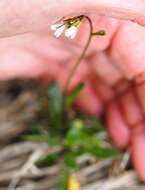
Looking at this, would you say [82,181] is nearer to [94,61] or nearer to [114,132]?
[114,132]

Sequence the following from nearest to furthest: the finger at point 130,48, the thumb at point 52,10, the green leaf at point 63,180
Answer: the thumb at point 52,10 < the finger at point 130,48 < the green leaf at point 63,180

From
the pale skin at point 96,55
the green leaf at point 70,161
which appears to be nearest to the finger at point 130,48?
the pale skin at point 96,55

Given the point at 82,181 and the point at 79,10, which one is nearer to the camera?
the point at 79,10

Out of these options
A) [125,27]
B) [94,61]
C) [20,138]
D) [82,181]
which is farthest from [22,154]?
[125,27]

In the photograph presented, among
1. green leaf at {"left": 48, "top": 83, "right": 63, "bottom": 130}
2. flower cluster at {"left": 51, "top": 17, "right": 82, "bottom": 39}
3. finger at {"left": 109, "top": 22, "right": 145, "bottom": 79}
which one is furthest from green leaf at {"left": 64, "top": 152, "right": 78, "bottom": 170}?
flower cluster at {"left": 51, "top": 17, "right": 82, "bottom": 39}

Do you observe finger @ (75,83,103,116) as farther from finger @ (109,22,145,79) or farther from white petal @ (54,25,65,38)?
white petal @ (54,25,65,38)

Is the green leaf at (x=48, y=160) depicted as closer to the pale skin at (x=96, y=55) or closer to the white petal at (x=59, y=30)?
the pale skin at (x=96, y=55)

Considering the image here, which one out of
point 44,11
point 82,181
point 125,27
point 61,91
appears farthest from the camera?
point 61,91
